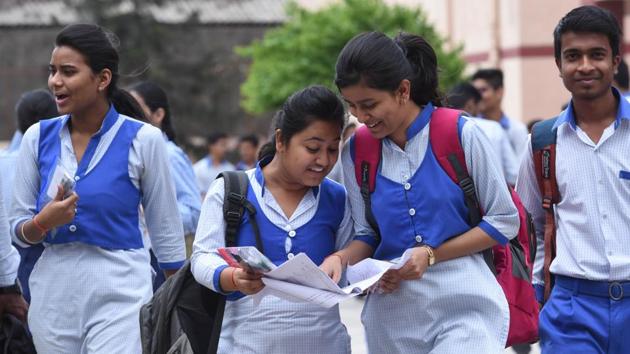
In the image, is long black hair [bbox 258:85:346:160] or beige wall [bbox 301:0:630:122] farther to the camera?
beige wall [bbox 301:0:630:122]

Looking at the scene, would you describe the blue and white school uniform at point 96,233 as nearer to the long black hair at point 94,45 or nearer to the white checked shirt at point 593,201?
the long black hair at point 94,45

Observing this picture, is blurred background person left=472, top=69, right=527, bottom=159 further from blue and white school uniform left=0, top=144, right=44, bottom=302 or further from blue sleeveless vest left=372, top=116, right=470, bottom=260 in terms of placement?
blue sleeveless vest left=372, top=116, right=470, bottom=260

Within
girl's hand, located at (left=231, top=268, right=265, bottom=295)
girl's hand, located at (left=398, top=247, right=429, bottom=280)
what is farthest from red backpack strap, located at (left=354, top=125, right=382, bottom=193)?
girl's hand, located at (left=231, top=268, right=265, bottom=295)

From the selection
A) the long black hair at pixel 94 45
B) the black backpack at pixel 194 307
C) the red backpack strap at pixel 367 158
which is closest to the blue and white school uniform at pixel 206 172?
the long black hair at pixel 94 45

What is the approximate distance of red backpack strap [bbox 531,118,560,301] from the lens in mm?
5172

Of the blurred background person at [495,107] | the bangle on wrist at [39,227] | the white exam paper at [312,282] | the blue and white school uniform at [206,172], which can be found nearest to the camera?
the white exam paper at [312,282]

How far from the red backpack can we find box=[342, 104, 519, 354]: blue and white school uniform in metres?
0.03

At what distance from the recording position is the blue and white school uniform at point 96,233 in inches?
215

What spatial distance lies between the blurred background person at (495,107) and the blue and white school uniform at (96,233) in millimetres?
5846

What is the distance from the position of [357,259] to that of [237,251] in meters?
0.59

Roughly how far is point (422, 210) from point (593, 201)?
722mm

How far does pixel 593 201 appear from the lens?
197 inches

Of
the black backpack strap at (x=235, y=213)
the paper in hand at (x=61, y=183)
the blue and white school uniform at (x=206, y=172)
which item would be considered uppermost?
the paper in hand at (x=61, y=183)

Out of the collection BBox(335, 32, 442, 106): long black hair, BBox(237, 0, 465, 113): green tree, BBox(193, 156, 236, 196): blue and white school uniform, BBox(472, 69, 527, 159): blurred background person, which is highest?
BBox(335, 32, 442, 106): long black hair
